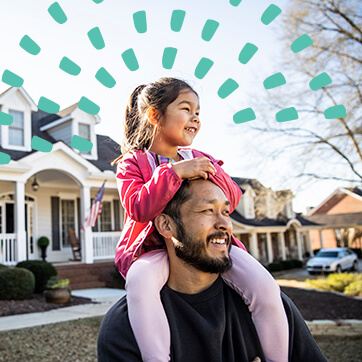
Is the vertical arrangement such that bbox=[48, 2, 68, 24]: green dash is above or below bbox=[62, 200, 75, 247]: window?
above

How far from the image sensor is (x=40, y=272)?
11.8m

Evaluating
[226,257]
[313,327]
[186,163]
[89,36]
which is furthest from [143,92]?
[313,327]

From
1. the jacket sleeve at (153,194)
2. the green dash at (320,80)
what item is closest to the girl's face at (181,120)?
the jacket sleeve at (153,194)

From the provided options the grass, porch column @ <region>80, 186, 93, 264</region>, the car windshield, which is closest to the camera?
the grass

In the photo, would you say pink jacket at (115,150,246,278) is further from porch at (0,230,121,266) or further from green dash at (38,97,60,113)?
porch at (0,230,121,266)

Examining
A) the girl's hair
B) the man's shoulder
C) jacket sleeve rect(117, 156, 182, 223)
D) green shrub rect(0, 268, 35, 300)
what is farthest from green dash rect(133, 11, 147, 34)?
green shrub rect(0, 268, 35, 300)

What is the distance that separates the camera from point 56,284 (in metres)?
10.2

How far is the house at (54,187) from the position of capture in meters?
13.4

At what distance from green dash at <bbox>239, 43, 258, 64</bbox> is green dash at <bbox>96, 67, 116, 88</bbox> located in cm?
72

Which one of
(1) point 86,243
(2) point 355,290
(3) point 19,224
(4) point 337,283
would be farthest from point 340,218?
(3) point 19,224

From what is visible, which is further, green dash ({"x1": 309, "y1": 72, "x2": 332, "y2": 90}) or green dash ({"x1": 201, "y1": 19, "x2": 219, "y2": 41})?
green dash ({"x1": 201, "y1": 19, "x2": 219, "y2": 41})

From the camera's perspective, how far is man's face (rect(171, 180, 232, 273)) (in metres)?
1.85

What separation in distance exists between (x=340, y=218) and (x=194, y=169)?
43.3 meters

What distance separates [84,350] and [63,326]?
1.36m
